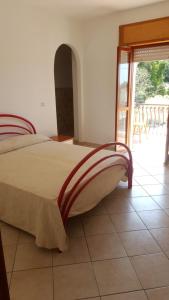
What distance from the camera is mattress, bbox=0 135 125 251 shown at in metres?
1.84

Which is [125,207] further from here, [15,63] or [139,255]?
[15,63]

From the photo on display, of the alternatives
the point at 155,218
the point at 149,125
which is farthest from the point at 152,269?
the point at 149,125

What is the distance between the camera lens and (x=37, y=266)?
1.78m

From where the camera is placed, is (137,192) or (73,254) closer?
(73,254)

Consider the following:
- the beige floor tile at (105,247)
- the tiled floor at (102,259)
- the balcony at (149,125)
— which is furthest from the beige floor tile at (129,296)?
the balcony at (149,125)

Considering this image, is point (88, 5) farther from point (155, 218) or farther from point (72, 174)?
point (155, 218)

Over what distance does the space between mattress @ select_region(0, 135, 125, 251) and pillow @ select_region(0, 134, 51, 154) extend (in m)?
0.04

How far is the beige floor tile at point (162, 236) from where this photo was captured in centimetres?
199

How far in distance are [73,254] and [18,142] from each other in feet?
6.07

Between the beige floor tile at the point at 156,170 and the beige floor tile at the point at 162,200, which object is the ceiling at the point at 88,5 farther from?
the beige floor tile at the point at 162,200

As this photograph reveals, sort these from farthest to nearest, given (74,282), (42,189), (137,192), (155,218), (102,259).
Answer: (137,192)
(155,218)
(42,189)
(102,259)
(74,282)

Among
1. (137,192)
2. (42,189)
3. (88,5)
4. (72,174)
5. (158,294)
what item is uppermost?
(88,5)

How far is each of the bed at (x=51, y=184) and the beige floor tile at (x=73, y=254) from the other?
0.07 meters

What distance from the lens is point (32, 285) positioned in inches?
63.9
